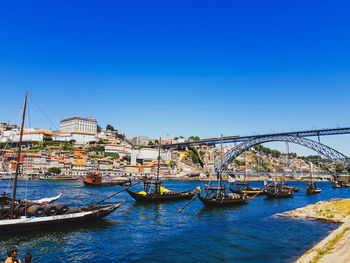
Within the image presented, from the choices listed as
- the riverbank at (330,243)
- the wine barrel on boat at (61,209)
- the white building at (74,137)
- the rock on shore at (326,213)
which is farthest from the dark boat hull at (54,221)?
the white building at (74,137)

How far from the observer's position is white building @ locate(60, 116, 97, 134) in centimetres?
15325

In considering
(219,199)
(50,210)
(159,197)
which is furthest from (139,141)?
(50,210)

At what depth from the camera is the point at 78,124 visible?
503ft

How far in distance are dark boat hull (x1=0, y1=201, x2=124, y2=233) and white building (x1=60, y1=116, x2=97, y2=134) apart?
139 m

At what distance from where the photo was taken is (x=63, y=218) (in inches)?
772

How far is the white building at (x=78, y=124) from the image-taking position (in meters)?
153

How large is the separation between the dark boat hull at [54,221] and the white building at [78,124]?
13946cm

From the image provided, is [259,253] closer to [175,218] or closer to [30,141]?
[175,218]

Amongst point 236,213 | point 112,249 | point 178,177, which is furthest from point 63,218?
point 178,177

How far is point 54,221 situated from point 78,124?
469 ft

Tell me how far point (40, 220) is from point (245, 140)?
306ft

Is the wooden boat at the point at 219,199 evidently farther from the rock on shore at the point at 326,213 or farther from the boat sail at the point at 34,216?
the boat sail at the point at 34,216

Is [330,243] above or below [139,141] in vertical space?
below

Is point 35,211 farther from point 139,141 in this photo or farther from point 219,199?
point 139,141
